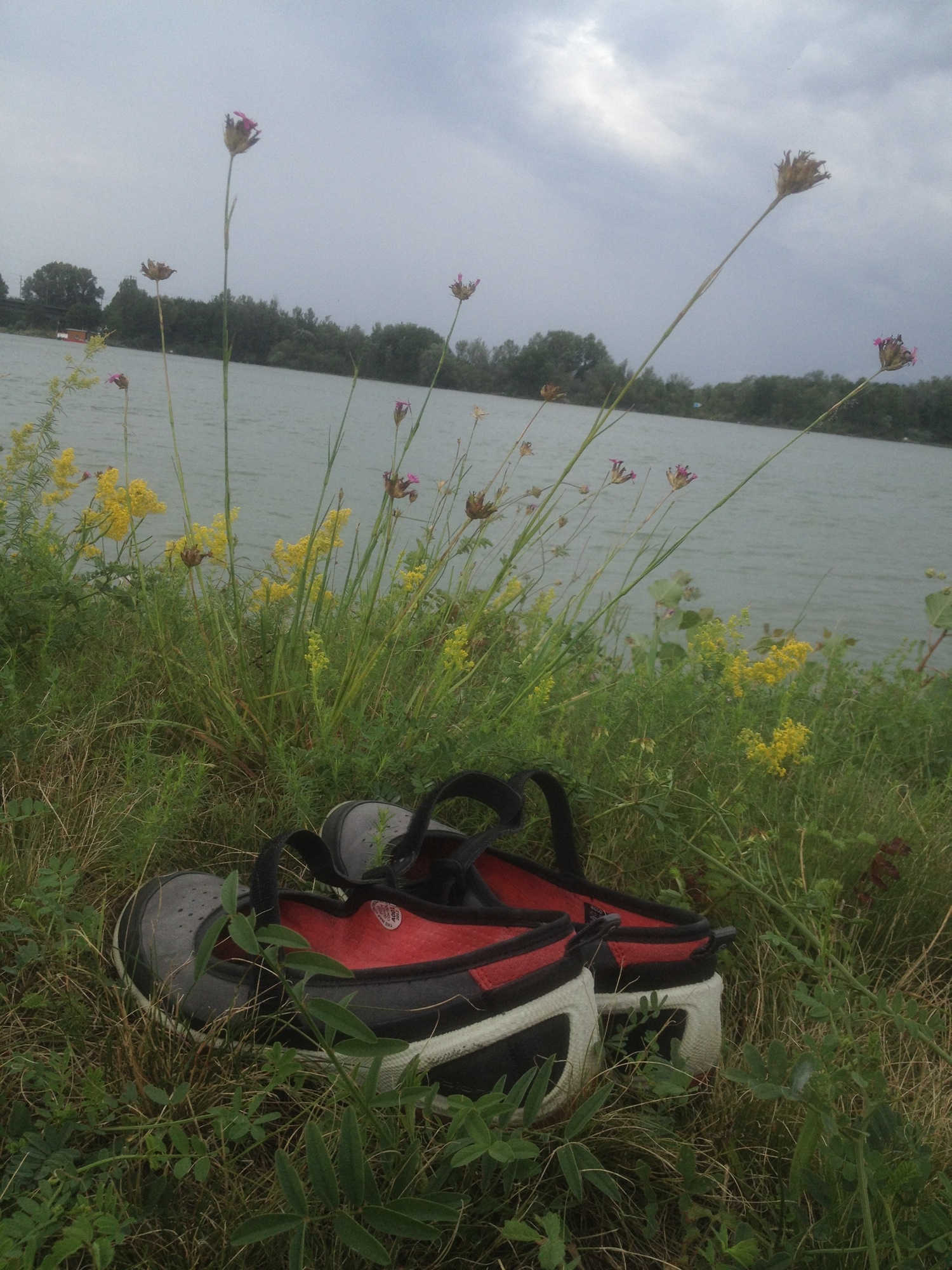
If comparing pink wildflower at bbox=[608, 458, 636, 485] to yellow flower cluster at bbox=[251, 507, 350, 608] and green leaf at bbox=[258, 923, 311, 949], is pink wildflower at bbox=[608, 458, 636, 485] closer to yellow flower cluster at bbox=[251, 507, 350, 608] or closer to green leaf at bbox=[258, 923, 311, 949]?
yellow flower cluster at bbox=[251, 507, 350, 608]

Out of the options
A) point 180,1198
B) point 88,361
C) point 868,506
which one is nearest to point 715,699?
point 180,1198

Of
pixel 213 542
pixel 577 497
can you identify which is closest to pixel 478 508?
pixel 213 542

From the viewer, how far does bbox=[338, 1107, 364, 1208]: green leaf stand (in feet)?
2.85

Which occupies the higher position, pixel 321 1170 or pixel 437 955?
pixel 321 1170

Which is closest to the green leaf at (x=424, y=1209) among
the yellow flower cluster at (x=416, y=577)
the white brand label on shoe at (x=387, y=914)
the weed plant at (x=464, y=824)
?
the weed plant at (x=464, y=824)

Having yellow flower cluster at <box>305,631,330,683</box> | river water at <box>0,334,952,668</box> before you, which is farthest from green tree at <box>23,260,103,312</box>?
yellow flower cluster at <box>305,631,330,683</box>

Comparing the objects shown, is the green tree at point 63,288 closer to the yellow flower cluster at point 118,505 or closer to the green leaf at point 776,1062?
the yellow flower cluster at point 118,505

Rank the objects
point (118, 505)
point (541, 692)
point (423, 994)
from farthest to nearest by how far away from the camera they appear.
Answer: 1. point (118, 505)
2. point (541, 692)
3. point (423, 994)

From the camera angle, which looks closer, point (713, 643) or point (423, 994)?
point (423, 994)

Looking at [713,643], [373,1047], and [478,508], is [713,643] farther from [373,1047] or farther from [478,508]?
[373,1047]

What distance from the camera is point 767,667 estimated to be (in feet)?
8.47

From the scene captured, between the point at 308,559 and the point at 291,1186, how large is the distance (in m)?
1.42

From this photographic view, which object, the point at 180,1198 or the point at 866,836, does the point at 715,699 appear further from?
the point at 180,1198

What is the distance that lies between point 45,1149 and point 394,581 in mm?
1770
